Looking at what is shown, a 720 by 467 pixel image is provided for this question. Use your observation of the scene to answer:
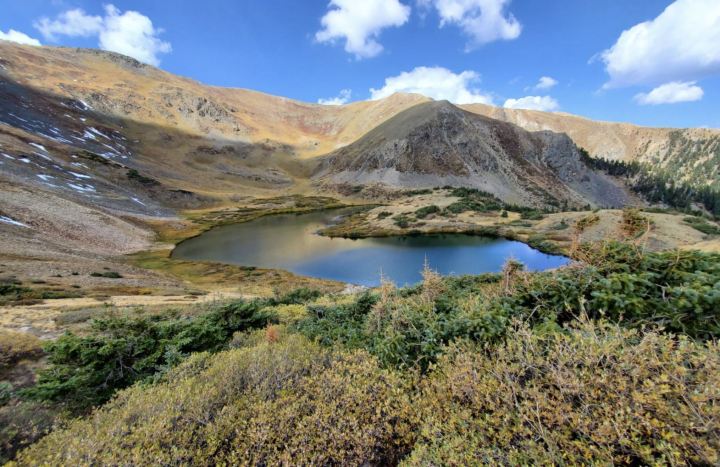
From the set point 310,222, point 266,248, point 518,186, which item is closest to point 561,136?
point 518,186

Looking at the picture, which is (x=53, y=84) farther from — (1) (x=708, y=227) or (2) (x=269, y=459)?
(1) (x=708, y=227)

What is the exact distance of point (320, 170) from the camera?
576 feet

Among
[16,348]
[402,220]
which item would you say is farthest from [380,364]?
[402,220]

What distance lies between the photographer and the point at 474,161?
13862 centimetres

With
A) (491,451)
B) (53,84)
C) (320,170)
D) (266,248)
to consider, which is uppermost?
(53,84)

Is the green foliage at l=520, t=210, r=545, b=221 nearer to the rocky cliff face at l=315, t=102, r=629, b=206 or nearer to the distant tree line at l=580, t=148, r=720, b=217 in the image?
the rocky cliff face at l=315, t=102, r=629, b=206

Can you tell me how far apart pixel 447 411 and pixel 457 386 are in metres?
0.46

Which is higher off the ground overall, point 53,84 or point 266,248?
point 53,84

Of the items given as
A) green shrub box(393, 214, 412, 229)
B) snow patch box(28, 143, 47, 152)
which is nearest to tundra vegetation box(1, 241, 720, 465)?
green shrub box(393, 214, 412, 229)

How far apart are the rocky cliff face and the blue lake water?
2755 inches

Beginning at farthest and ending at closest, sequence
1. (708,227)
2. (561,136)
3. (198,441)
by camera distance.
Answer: (561,136) → (708,227) → (198,441)

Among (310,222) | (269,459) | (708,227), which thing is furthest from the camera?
(310,222)

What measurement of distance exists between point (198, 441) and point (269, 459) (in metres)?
1.43

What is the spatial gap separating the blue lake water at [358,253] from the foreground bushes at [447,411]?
31655 millimetres
